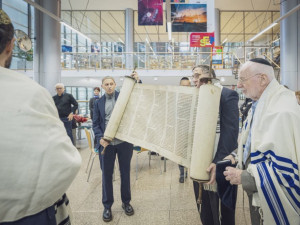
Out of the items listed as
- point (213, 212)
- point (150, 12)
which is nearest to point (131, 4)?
point (150, 12)

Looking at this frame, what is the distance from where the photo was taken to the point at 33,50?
8.46 metres

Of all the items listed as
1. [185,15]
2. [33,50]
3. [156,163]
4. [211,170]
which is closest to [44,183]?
[211,170]

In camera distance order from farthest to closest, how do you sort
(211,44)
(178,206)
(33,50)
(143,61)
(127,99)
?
(143,61), (211,44), (33,50), (178,206), (127,99)

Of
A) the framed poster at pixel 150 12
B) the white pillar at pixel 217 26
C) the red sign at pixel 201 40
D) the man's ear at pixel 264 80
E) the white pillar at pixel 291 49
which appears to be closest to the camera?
the man's ear at pixel 264 80

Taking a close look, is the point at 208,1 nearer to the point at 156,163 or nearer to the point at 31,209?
the point at 156,163

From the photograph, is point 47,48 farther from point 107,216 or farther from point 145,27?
point 145,27

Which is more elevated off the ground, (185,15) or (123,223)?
(185,15)

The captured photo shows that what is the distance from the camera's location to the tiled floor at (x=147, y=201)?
239 centimetres

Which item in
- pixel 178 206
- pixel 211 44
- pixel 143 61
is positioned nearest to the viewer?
pixel 178 206

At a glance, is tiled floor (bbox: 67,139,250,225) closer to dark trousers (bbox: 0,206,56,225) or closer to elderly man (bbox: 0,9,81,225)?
dark trousers (bbox: 0,206,56,225)

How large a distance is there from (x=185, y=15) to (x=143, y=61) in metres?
6.75

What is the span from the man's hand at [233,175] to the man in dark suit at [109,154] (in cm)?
144

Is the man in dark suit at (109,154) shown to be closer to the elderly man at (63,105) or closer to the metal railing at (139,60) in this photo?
the elderly man at (63,105)

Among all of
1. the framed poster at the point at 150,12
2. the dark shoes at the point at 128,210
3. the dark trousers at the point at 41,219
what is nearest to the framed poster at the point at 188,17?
the framed poster at the point at 150,12
